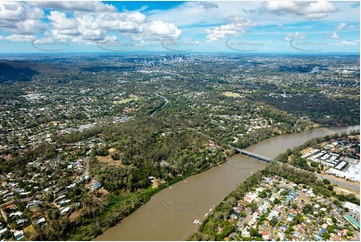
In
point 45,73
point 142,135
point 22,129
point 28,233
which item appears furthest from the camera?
point 45,73

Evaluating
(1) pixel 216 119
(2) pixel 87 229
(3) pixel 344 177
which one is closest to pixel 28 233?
(2) pixel 87 229

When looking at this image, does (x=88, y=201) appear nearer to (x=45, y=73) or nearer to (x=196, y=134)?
(x=196, y=134)

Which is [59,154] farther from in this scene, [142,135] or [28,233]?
[28,233]

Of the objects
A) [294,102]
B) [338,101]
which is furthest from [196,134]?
[338,101]

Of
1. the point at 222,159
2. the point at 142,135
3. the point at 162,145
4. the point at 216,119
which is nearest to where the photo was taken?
the point at 222,159

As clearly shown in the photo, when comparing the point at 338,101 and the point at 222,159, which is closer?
the point at 222,159

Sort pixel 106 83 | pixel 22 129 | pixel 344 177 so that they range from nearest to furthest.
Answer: pixel 344 177 → pixel 22 129 → pixel 106 83
